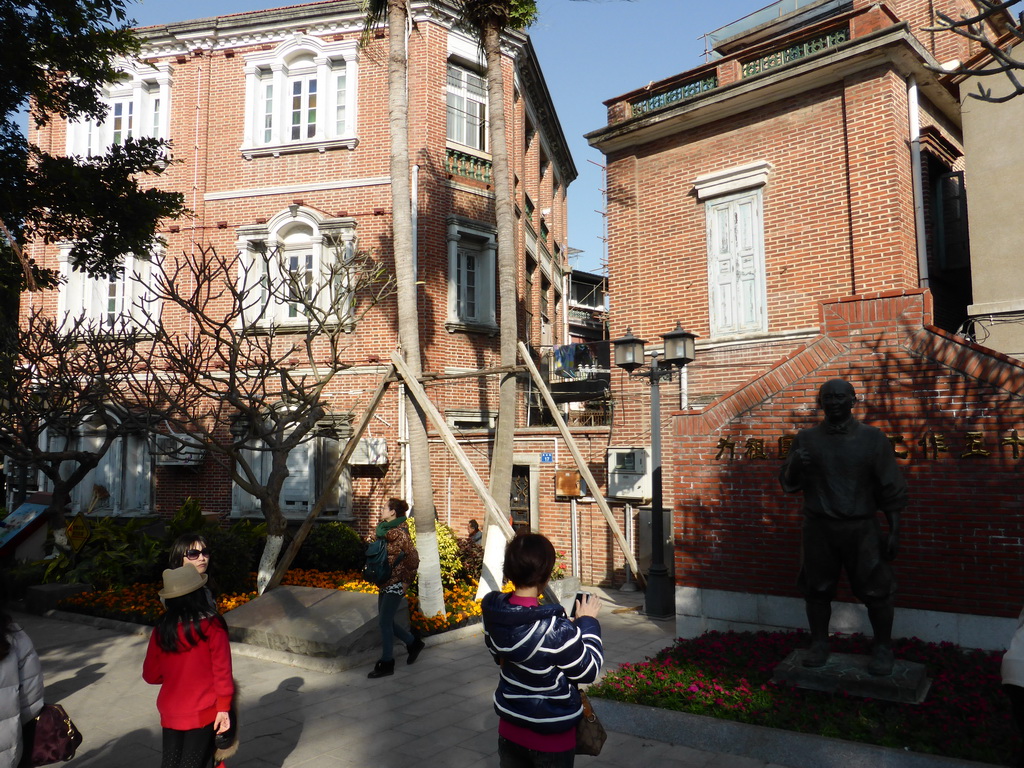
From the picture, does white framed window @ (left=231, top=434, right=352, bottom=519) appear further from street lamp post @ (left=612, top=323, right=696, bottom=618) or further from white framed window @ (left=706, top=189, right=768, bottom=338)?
white framed window @ (left=706, top=189, right=768, bottom=338)

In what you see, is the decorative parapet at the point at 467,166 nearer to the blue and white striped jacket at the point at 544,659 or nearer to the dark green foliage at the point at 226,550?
the dark green foliage at the point at 226,550

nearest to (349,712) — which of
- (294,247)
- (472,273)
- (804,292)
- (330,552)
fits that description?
(330,552)

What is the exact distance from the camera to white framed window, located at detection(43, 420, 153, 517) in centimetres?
1719

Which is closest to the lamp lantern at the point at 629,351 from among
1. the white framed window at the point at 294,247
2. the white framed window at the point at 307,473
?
the white framed window at the point at 294,247

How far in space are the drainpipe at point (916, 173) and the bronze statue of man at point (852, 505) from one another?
678 cm

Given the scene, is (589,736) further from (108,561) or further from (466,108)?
(466,108)

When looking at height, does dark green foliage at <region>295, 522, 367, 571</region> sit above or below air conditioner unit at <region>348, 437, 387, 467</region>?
below

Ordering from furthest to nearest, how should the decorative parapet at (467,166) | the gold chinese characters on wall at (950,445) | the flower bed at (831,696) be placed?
the decorative parapet at (467,166), the gold chinese characters on wall at (950,445), the flower bed at (831,696)

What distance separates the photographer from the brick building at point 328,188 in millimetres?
Result: 15594

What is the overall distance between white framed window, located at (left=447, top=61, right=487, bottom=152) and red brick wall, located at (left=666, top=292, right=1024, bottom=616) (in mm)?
10609

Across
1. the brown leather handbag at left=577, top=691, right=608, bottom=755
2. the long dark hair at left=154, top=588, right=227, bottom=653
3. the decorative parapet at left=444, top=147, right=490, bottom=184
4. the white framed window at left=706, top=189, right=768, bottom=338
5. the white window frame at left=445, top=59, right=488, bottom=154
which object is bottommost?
the brown leather handbag at left=577, top=691, right=608, bottom=755

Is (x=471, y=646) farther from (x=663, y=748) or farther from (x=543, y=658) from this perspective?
(x=543, y=658)

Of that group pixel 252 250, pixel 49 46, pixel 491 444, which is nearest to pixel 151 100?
pixel 252 250

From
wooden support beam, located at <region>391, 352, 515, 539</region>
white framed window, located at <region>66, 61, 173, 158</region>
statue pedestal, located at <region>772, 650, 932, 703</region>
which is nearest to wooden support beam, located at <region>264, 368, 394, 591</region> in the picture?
wooden support beam, located at <region>391, 352, 515, 539</region>
